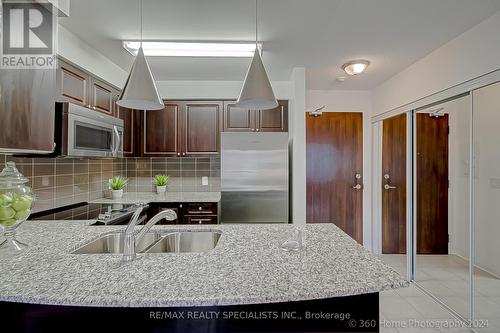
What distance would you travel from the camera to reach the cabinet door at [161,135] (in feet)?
11.5

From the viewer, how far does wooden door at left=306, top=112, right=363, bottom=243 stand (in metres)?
4.02

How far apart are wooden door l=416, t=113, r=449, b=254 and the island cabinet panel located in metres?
3.19

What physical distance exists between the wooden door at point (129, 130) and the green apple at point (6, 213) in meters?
1.96

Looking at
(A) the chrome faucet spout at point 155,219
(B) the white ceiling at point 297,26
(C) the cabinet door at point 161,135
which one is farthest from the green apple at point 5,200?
(C) the cabinet door at point 161,135

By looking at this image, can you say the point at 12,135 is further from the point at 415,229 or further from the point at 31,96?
the point at 415,229

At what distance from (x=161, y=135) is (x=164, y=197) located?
0.81 meters

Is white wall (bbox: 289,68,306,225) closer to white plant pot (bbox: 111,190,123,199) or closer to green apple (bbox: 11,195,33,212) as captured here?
white plant pot (bbox: 111,190,123,199)

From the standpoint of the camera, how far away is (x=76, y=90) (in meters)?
2.40

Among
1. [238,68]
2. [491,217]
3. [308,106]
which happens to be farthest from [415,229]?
[238,68]

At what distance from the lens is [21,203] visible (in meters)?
1.28

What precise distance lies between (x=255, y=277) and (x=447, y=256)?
8.38 feet

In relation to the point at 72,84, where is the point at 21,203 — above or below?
below

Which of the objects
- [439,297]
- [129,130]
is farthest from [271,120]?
[439,297]

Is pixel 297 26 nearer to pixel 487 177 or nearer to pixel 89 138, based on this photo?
pixel 487 177
